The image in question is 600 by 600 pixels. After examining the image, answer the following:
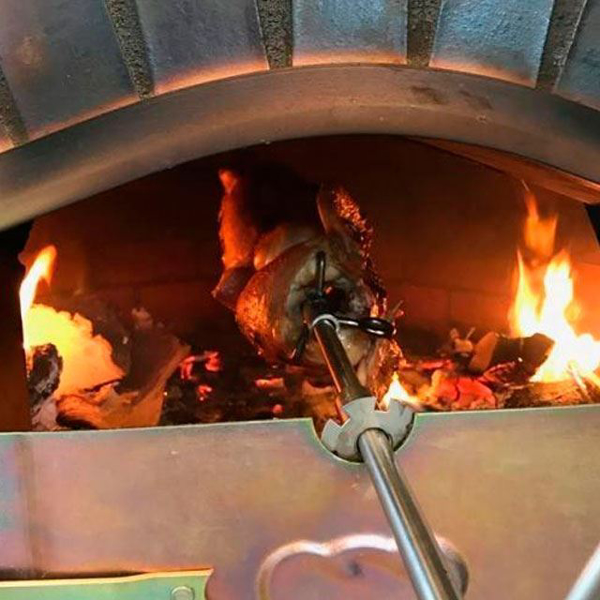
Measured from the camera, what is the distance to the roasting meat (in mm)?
1066

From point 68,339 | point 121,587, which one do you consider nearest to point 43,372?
point 68,339

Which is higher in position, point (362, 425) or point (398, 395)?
point (398, 395)

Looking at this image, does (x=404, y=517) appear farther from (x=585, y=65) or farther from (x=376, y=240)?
(x=376, y=240)

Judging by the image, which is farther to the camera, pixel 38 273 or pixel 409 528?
pixel 38 273

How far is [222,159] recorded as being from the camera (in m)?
1.31

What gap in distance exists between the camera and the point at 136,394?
1.29 metres

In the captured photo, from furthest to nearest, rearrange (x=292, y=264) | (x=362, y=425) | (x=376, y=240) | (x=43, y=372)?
1. (x=376, y=240)
2. (x=43, y=372)
3. (x=292, y=264)
4. (x=362, y=425)

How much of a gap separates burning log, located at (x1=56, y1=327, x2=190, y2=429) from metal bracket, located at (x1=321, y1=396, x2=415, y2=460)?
53 centimetres

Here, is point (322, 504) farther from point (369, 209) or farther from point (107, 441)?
point (369, 209)

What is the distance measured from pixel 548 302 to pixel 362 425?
731 mm

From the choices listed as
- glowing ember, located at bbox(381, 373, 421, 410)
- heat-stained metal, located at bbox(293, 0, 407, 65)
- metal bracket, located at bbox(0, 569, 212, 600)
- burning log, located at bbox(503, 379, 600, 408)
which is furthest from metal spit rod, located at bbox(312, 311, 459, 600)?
burning log, located at bbox(503, 379, 600, 408)

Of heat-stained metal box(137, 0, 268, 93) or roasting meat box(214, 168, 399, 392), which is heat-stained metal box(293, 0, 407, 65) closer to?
heat-stained metal box(137, 0, 268, 93)

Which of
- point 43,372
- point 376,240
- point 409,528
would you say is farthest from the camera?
point 376,240

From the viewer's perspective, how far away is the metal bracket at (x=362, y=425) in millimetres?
682
